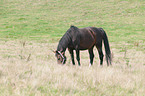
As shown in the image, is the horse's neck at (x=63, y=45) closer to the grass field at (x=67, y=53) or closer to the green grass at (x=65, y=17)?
the grass field at (x=67, y=53)

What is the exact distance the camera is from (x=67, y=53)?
650 inches

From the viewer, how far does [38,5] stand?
56125mm

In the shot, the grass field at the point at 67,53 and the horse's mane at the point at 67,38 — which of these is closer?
the grass field at the point at 67,53

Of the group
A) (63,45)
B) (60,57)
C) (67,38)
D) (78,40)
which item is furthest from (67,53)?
(60,57)

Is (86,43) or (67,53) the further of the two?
(67,53)

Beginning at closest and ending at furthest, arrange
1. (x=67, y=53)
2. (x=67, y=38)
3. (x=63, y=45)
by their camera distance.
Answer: (x=63, y=45), (x=67, y=38), (x=67, y=53)

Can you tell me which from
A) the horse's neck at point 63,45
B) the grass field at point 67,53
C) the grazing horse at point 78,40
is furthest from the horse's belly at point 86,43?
the horse's neck at point 63,45

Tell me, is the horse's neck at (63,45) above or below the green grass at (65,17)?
above

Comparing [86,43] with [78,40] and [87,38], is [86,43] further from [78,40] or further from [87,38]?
[78,40]

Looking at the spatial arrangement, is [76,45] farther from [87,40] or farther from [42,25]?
[42,25]

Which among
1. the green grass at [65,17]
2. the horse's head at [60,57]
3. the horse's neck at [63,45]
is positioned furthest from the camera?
the green grass at [65,17]

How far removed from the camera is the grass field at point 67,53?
17.6 ft

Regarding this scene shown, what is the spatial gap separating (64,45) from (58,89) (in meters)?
3.79

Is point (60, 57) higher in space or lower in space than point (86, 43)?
lower
